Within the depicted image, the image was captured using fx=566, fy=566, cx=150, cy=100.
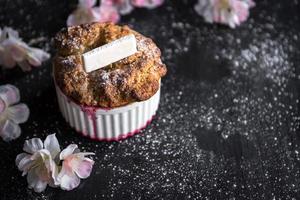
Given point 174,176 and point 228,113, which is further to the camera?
point 228,113

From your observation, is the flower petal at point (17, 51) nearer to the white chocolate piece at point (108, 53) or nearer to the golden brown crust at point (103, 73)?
the golden brown crust at point (103, 73)

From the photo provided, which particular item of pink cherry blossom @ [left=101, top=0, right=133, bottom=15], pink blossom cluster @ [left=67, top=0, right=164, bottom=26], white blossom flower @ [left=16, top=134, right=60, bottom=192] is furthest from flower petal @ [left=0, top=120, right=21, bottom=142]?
pink cherry blossom @ [left=101, top=0, right=133, bottom=15]

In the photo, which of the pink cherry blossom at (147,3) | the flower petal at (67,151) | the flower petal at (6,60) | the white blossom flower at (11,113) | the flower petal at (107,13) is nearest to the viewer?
the flower petal at (67,151)

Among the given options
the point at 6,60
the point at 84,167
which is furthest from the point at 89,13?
the point at 84,167

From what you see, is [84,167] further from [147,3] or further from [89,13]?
[147,3]

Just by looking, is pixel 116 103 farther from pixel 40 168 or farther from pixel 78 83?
pixel 40 168

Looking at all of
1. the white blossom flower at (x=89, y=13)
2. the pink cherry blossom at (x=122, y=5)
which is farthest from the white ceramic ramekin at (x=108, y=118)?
the pink cherry blossom at (x=122, y=5)

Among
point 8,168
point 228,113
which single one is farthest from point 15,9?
point 228,113
